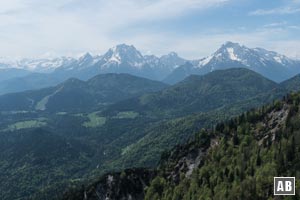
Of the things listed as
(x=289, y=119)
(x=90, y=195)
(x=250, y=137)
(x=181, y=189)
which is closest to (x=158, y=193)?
(x=181, y=189)

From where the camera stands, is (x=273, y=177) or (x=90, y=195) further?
(x=90, y=195)

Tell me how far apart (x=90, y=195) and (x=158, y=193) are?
105ft

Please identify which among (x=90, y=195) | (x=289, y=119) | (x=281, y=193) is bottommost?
(x=90, y=195)

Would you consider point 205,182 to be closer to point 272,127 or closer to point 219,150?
point 219,150

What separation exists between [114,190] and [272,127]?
74402 mm

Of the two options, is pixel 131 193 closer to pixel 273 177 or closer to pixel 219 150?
pixel 219 150

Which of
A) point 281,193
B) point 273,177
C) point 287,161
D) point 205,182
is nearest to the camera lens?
point 281,193

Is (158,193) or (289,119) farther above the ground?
(289,119)

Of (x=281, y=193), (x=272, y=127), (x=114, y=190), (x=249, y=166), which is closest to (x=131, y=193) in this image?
(x=114, y=190)

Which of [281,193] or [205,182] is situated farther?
[205,182]

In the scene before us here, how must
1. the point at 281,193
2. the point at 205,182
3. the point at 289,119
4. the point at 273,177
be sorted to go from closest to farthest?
the point at 281,193 < the point at 273,177 < the point at 205,182 < the point at 289,119

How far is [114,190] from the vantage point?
197375 millimetres

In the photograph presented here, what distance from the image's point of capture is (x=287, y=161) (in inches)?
6462

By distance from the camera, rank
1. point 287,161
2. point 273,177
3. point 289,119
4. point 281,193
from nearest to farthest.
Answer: point 281,193 < point 273,177 < point 287,161 < point 289,119
